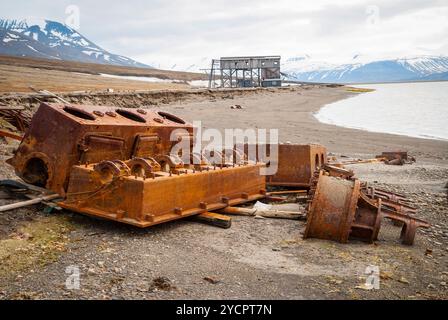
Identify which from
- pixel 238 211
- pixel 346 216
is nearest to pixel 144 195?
pixel 238 211

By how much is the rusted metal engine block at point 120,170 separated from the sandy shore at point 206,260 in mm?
283

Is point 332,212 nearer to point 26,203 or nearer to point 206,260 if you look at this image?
point 206,260

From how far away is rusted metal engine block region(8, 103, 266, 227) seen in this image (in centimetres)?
485

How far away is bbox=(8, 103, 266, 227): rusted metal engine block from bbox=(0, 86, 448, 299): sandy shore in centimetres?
28

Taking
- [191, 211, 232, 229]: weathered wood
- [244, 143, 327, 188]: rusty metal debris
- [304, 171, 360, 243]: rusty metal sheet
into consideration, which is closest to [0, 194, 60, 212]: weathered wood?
[191, 211, 232, 229]: weathered wood

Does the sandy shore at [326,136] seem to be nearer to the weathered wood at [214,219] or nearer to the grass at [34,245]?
the weathered wood at [214,219]

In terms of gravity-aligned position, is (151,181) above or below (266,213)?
above

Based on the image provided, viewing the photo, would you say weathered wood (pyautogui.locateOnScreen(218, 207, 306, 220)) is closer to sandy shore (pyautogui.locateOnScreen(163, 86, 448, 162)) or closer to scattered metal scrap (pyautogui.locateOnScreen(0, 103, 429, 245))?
scattered metal scrap (pyautogui.locateOnScreen(0, 103, 429, 245))

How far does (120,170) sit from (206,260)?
4.78 feet

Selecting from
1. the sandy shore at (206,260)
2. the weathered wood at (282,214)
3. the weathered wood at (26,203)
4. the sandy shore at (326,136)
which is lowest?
the sandy shore at (206,260)

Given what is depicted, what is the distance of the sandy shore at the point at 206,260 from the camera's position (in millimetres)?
3592

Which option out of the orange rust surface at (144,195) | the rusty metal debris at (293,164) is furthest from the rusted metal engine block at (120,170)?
the rusty metal debris at (293,164)

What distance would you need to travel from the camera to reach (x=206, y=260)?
4.23 m

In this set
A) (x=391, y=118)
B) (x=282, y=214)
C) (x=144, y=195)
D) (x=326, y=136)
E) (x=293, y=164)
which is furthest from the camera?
(x=391, y=118)
